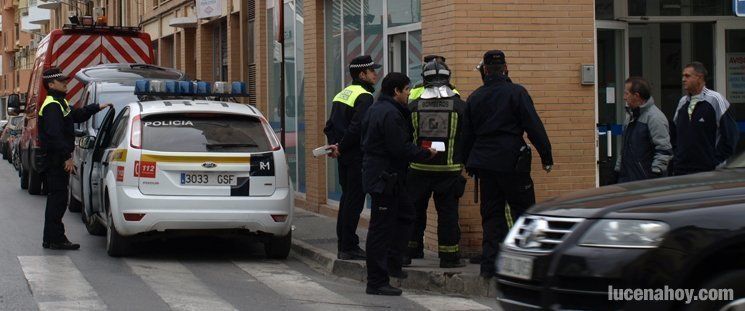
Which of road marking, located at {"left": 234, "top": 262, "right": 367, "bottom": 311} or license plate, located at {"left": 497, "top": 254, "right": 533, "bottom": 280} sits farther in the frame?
road marking, located at {"left": 234, "top": 262, "right": 367, "bottom": 311}

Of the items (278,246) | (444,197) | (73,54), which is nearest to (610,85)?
(444,197)

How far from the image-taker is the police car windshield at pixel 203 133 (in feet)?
35.3

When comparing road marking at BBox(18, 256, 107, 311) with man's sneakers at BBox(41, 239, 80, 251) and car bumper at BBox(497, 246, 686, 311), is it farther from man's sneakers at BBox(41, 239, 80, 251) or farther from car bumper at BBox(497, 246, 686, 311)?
car bumper at BBox(497, 246, 686, 311)

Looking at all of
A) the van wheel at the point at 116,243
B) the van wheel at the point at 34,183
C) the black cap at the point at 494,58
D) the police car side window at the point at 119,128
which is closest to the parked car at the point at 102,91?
the police car side window at the point at 119,128

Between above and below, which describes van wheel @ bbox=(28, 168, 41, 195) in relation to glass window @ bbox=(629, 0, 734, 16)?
below

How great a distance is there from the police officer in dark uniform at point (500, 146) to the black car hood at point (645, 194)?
2.65 m

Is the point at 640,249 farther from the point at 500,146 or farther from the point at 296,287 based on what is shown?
the point at 296,287

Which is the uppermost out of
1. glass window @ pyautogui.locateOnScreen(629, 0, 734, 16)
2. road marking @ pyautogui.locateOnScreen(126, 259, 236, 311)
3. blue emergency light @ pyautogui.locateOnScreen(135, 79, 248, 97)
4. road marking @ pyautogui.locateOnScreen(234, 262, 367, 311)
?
glass window @ pyautogui.locateOnScreen(629, 0, 734, 16)

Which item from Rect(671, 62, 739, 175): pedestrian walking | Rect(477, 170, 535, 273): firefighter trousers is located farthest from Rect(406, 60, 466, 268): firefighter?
Rect(671, 62, 739, 175): pedestrian walking

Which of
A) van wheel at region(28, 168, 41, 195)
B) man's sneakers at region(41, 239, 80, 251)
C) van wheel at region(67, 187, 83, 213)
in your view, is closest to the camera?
man's sneakers at region(41, 239, 80, 251)

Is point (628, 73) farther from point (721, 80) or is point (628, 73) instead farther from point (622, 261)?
point (622, 261)

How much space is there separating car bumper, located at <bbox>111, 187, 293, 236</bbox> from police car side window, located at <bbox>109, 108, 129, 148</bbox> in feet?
2.71

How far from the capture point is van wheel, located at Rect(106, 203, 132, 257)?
35.7 ft

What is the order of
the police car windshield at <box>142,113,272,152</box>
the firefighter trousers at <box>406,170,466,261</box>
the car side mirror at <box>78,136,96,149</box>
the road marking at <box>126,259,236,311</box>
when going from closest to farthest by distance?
the road marking at <box>126,259,236,311</box>, the firefighter trousers at <box>406,170,466,261</box>, the police car windshield at <box>142,113,272,152</box>, the car side mirror at <box>78,136,96,149</box>
